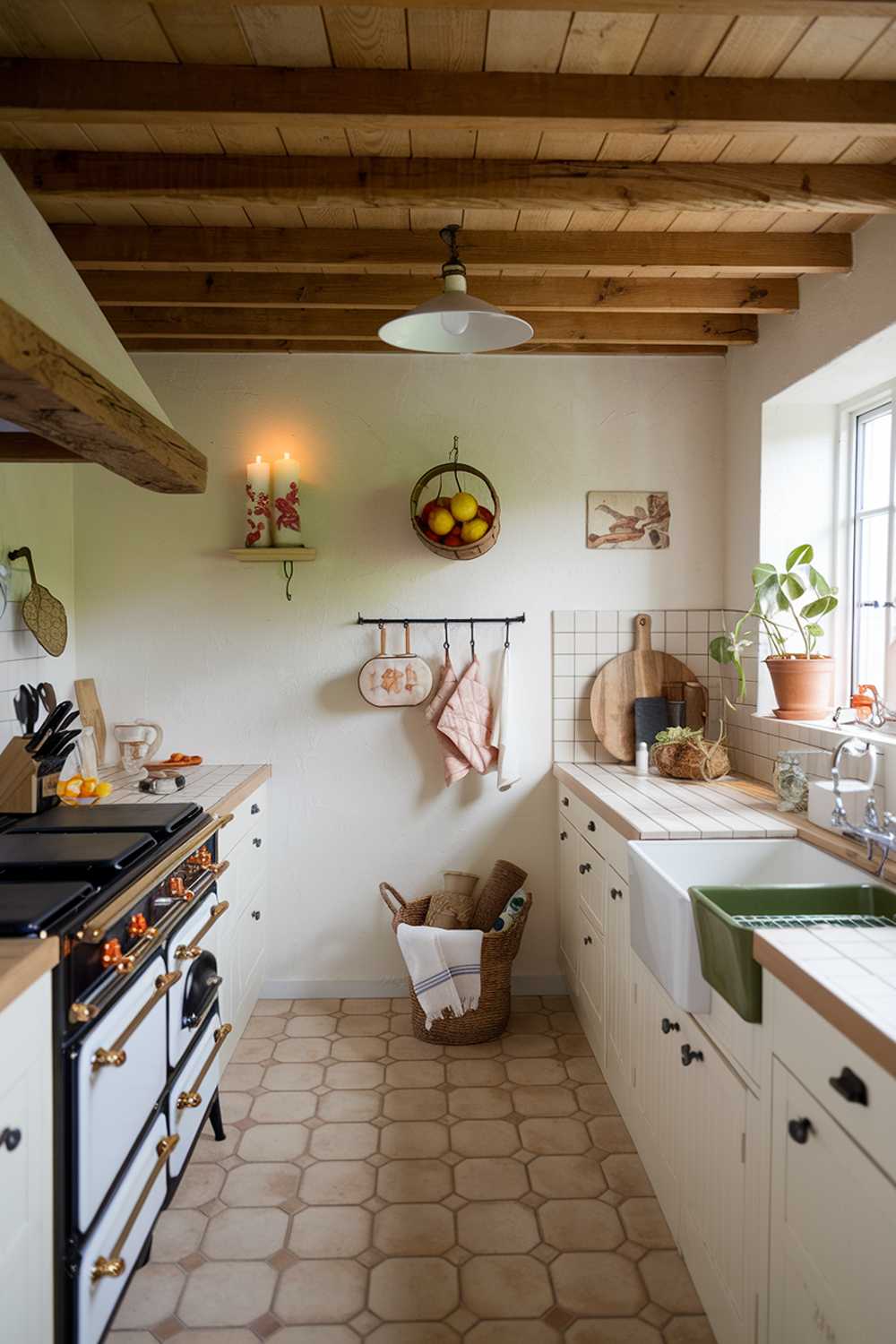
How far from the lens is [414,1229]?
2256 millimetres

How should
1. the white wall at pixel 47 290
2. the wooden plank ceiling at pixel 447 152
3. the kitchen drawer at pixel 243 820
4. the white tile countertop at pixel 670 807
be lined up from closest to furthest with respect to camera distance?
the white wall at pixel 47 290 → the wooden plank ceiling at pixel 447 152 → the white tile countertop at pixel 670 807 → the kitchen drawer at pixel 243 820

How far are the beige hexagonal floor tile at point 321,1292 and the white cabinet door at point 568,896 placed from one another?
4.62 feet

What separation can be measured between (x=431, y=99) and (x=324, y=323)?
4.77 feet

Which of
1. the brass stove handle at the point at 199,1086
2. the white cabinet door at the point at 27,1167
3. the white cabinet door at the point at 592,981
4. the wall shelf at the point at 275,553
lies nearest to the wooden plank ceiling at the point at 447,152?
the wall shelf at the point at 275,553

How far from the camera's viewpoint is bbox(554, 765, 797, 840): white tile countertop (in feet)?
8.03

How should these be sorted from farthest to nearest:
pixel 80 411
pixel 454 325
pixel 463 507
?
pixel 463 507, pixel 454 325, pixel 80 411

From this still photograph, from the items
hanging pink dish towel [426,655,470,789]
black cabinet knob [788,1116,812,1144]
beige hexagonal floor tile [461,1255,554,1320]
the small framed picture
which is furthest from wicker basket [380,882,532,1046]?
black cabinet knob [788,1116,812,1144]

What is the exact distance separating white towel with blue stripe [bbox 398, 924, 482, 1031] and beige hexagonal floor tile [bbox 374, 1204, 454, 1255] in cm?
87

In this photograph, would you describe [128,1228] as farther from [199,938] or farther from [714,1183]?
[714,1183]

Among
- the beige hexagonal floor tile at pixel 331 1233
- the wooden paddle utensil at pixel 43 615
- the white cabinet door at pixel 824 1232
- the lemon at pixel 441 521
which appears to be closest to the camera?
→ the white cabinet door at pixel 824 1232

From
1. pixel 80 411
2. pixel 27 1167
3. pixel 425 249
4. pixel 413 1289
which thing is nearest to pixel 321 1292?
pixel 413 1289

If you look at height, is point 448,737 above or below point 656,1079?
above

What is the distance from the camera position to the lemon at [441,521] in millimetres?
3336

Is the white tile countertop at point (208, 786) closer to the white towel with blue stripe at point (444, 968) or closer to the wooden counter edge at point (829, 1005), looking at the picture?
the white towel with blue stripe at point (444, 968)
